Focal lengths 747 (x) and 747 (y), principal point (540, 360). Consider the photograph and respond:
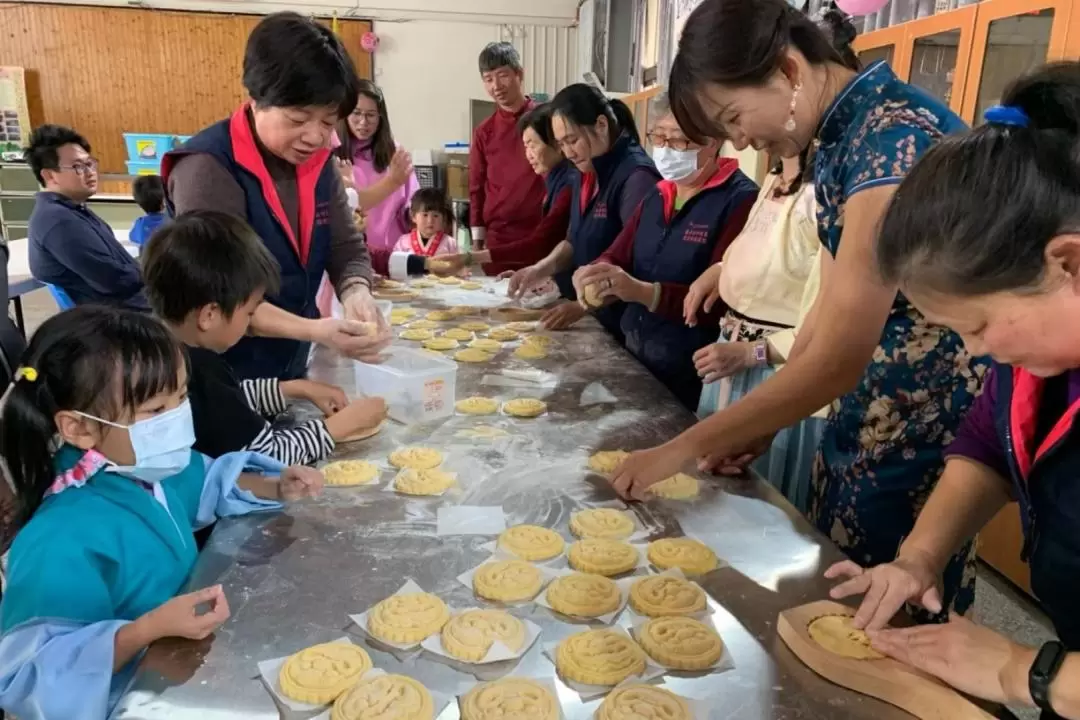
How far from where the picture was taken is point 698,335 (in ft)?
8.57

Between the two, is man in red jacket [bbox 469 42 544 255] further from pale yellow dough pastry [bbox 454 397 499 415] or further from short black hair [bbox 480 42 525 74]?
pale yellow dough pastry [bbox 454 397 499 415]

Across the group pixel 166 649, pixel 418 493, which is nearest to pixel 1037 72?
pixel 418 493

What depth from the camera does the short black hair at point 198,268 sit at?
5.62 feet

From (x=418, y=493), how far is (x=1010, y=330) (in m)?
1.12


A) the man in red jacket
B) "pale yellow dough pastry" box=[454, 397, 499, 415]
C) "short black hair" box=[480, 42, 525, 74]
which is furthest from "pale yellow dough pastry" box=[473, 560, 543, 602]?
"short black hair" box=[480, 42, 525, 74]

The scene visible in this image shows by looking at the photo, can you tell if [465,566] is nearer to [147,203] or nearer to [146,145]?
[147,203]

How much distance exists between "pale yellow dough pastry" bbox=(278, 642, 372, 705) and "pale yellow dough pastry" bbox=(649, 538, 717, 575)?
1.78ft

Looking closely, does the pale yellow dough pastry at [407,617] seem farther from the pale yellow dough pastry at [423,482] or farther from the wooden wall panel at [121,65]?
the wooden wall panel at [121,65]

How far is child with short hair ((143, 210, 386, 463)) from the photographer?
1673 millimetres

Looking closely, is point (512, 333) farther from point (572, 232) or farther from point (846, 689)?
point (846, 689)

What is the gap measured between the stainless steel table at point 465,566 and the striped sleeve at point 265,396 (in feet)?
1.06

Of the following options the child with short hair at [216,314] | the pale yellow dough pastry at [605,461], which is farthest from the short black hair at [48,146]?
the pale yellow dough pastry at [605,461]

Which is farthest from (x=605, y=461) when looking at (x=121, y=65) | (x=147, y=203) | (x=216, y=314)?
(x=121, y=65)

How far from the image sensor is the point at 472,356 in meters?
2.65
